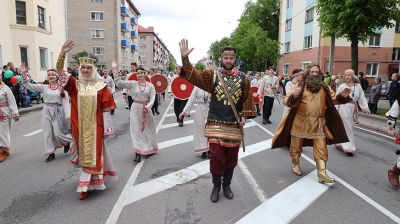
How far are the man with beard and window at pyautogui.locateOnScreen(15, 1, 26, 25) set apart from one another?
23.8 m

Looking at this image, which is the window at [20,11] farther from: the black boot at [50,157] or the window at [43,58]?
the black boot at [50,157]

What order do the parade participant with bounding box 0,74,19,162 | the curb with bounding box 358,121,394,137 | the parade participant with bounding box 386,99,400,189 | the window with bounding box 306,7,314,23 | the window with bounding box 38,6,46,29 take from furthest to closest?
the window with bounding box 306,7,314,23, the window with bounding box 38,6,46,29, the curb with bounding box 358,121,394,137, the parade participant with bounding box 0,74,19,162, the parade participant with bounding box 386,99,400,189

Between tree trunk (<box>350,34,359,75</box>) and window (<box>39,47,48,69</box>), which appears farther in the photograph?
window (<box>39,47,48,69</box>)

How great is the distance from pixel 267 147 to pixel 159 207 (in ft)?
14.2

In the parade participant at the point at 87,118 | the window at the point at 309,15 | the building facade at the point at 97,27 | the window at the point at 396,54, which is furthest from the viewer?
the building facade at the point at 97,27

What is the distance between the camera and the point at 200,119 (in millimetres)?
7504

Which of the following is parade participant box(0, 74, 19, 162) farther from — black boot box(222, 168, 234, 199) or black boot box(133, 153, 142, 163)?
black boot box(222, 168, 234, 199)

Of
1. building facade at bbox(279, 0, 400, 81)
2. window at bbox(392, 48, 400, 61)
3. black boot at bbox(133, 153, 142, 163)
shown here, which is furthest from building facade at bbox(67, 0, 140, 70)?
black boot at bbox(133, 153, 142, 163)

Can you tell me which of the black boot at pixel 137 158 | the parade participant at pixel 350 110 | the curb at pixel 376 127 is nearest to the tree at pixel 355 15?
the curb at pixel 376 127

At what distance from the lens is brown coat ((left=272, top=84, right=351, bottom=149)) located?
18.9ft

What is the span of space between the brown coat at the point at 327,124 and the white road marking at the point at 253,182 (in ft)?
2.41

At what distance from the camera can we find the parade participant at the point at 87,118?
16.2 feet

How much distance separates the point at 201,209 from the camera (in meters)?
A: 4.59

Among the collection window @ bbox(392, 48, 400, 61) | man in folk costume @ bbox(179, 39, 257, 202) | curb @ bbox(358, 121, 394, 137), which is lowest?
curb @ bbox(358, 121, 394, 137)
